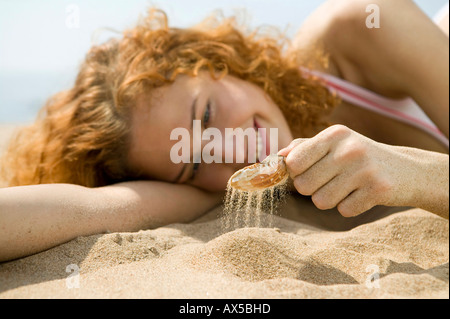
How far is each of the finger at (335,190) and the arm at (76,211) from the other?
37.2 inches

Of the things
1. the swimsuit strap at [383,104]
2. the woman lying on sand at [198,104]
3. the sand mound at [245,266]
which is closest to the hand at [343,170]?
the sand mound at [245,266]

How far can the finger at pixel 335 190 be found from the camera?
1426 millimetres

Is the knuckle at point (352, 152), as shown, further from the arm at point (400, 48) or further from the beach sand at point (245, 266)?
the arm at point (400, 48)

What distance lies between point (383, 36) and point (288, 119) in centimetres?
79

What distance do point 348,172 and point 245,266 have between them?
45 centimetres

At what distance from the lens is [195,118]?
2.28 m

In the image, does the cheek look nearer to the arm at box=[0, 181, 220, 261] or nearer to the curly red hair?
the arm at box=[0, 181, 220, 261]

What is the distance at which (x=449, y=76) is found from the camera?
271cm

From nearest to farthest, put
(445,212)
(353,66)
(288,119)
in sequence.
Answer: (445,212)
(288,119)
(353,66)

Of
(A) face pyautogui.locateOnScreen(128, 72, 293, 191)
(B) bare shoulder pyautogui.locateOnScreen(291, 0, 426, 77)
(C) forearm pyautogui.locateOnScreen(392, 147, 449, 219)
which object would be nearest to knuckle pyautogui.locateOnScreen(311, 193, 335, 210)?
(C) forearm pyautogui.locateOnScreen(392, 147, 449, 219)

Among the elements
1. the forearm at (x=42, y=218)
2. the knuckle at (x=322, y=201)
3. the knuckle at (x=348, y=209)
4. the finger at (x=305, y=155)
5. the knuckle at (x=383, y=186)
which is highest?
the finger at (x=305, y=155)

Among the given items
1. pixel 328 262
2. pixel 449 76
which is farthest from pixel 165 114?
pixel 449 76
